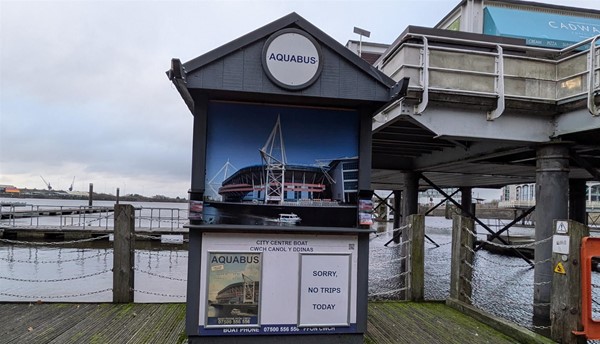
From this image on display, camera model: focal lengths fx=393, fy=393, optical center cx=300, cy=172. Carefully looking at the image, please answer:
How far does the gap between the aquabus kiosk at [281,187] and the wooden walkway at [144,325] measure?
83 centimetres

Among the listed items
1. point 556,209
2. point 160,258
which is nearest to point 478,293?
point 556,209

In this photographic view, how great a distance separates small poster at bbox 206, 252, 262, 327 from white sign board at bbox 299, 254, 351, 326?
0.51m

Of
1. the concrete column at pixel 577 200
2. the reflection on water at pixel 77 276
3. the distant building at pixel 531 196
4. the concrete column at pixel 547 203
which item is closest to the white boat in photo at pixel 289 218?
the reflection on water at pixel 77 276

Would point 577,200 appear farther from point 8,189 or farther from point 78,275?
point 8,189

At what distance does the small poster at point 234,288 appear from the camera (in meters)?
4.12

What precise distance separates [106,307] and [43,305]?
916mm

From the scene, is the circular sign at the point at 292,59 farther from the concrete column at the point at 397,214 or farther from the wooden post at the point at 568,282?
the concrete column at the point at 397,214

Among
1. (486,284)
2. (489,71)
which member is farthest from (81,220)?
(489,71)

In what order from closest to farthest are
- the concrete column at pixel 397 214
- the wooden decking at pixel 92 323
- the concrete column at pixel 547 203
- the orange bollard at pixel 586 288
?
the wooden decking at pixel 92 323
the orange bollard at pixel 586 288
the concrete column at pixel 547 203
the concrete column at pixel 397 214

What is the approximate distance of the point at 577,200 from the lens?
1606 centimetres

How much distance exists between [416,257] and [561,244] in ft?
7.15

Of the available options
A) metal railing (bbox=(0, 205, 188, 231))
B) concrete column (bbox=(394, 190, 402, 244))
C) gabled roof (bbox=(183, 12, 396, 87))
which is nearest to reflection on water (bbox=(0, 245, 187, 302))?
metal railing (bbox=(0, 205, 188, 231))

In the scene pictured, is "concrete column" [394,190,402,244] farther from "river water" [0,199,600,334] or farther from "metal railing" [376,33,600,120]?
"metal railing" [376,33,600,120]

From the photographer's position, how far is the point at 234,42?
4.01 metres
